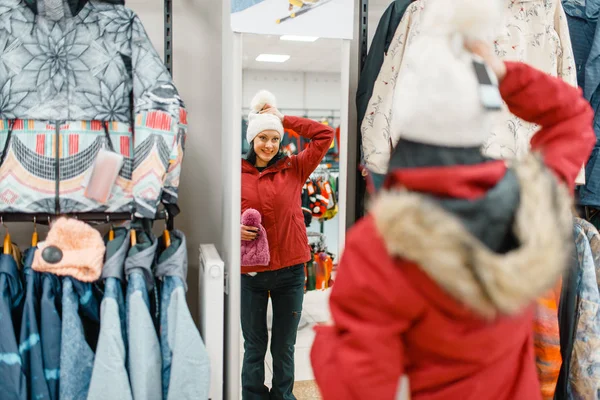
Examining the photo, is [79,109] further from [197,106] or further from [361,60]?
[361,60]

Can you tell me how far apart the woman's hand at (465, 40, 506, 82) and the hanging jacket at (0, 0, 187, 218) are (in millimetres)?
951

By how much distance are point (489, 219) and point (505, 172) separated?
11 centimetres

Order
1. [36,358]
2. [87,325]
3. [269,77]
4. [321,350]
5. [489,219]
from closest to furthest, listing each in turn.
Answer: [489,219] < [321,350] < [36,358] < [87,325] < [269,77]

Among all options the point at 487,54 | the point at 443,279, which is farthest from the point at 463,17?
the point at 443,279

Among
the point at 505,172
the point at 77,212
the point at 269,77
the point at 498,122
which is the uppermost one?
the point at 269,77

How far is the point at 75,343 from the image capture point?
1.59 metres

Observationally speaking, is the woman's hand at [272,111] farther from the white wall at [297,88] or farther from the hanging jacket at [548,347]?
the hanging jacket at [548,347]

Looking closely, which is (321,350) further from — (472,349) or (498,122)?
(498,122)

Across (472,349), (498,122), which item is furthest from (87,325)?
(498,122)

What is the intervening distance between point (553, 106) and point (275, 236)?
3.29 feet

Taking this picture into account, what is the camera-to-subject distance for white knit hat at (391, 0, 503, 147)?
2.95 ft

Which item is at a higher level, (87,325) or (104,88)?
(104,88)

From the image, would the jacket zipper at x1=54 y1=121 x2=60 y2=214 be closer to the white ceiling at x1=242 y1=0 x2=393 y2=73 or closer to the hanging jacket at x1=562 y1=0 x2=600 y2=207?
the white ceiling at x1=242 y1=0 x2=393 y2=73

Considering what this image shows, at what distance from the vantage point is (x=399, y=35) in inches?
77.7
